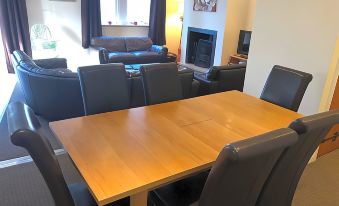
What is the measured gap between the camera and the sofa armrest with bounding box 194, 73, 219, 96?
354 centimetres

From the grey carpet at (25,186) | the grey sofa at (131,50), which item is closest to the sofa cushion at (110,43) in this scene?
the grey sofa at (131,50)

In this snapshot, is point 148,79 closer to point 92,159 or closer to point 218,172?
point 92,159

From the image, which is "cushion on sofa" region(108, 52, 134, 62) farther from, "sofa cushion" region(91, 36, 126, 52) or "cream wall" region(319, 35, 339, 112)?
"cream wall" region(319, 35, 339, 112)

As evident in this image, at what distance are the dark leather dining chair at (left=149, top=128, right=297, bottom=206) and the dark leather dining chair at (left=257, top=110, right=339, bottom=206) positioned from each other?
15 centimetres

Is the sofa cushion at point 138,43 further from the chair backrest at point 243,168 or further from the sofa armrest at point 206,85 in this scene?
the chair backrest at point 243,168

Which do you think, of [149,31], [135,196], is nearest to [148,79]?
[135,196]

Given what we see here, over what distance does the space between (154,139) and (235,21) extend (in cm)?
496

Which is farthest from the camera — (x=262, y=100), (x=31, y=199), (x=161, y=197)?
(x=262, y=100)

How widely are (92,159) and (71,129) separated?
1.29ft

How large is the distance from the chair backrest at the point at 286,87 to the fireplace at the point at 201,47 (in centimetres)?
381

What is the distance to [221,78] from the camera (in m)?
3.54

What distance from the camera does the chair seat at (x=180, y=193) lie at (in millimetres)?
1519

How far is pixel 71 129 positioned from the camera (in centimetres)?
168

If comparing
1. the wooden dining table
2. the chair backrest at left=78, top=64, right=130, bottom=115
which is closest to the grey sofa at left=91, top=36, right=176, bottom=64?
the chair backrest at left=78, top=64, right=130, bottom=115
